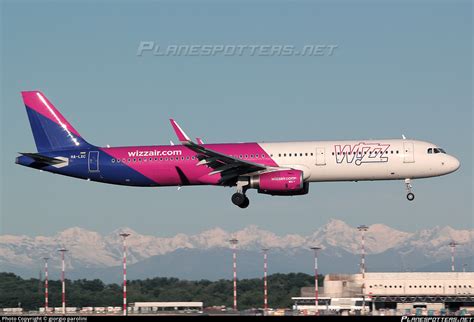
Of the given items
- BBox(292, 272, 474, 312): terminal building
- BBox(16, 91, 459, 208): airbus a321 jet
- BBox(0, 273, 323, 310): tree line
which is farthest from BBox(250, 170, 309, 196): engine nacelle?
BBox(292, 272, 474, 312): terminal building

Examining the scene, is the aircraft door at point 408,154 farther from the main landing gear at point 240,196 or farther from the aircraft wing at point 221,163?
the main landing gear at point 240,196

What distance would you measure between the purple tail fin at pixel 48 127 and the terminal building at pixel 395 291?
3400cm

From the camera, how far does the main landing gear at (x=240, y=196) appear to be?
75.7 m

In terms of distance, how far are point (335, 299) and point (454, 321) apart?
54953 millimetres

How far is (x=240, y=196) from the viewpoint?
248 feet

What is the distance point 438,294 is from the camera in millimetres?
106875

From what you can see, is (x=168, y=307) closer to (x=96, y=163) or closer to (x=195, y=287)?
(x=195, y=287)

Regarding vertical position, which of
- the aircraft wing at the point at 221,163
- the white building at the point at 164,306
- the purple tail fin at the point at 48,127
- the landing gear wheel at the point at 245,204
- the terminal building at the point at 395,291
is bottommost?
the white building at the point at 164,306

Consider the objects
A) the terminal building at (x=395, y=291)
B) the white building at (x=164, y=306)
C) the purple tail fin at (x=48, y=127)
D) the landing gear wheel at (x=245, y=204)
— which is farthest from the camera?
the terminal building at (x=395, y=291)

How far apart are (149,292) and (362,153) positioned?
141ft

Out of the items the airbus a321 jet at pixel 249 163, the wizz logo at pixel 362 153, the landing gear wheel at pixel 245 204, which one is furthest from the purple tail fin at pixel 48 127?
the wizz logo at pixel 362 153

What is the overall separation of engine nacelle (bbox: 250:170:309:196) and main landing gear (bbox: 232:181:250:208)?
1.30m

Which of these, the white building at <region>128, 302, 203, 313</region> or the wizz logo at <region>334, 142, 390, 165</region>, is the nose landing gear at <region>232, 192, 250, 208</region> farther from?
the white building at <region>128, 302, 203, 313</region>

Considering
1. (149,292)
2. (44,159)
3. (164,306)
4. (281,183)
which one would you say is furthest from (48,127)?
(149,292)
